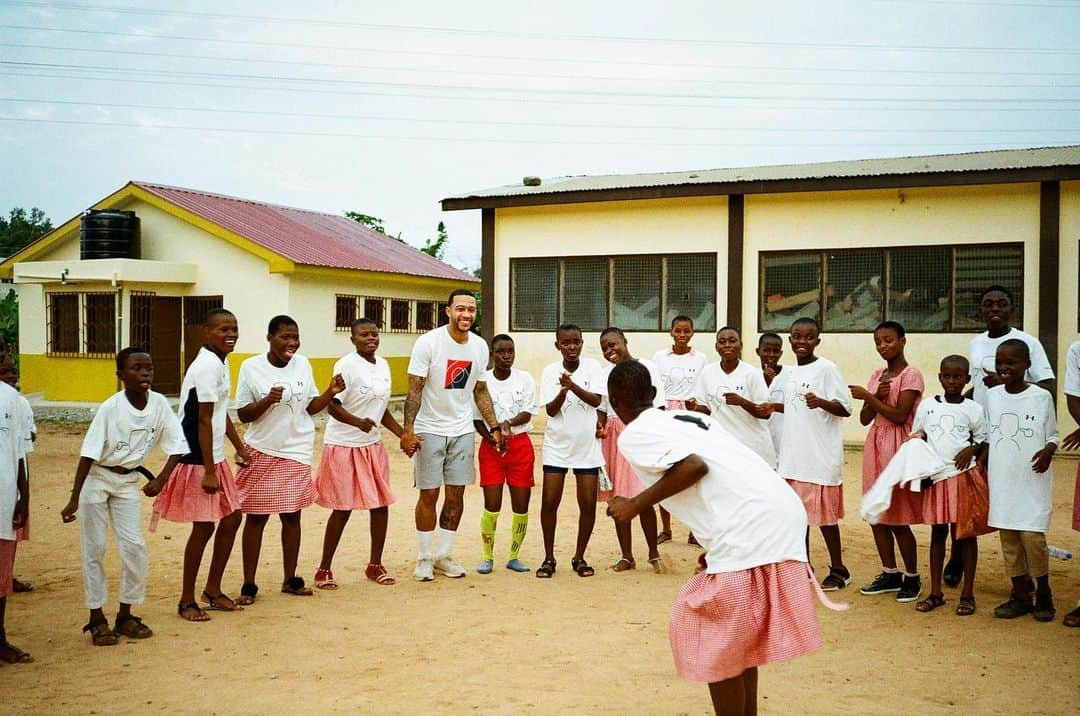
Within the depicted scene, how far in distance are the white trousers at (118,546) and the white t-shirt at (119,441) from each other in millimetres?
57

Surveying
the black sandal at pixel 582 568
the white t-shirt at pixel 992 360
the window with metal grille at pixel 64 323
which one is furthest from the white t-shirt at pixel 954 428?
the window with metal grille at pixel 64 323

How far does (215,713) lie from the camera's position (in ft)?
13.8

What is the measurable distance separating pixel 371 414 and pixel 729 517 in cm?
389

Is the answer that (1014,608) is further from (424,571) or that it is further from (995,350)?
(424,571)

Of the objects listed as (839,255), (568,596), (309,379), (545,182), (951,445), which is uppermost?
(545,182)

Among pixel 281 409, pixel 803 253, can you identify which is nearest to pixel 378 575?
pixel 281 409

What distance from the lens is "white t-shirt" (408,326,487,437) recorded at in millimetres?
6820

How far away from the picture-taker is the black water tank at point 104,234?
66.2 feet

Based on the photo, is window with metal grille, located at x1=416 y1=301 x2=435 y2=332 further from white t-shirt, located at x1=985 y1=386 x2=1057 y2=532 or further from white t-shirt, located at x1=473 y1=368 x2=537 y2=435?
white t-shirt, located at x1=985 y1=386 x2=1057 y2=532

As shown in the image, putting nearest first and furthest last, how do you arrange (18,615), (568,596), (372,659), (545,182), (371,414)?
(372,659), (18,615), (568,596), (371,414), (545,182)

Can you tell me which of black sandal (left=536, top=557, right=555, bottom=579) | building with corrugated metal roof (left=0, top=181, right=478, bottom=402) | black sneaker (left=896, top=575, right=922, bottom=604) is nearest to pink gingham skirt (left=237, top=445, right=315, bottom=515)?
black sandal (left=536, top=557, right=555, bottom=579)

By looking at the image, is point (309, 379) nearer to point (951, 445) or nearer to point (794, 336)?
point (794, 336)

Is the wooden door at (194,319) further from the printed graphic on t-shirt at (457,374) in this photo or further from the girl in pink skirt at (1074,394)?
the girl in pink skirt at (1074,394)

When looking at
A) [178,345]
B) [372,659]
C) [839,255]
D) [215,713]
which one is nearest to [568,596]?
[372,659]
